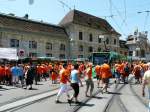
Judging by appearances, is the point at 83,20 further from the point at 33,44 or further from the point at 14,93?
the point at 14,93

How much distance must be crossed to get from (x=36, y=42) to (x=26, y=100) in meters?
44.0

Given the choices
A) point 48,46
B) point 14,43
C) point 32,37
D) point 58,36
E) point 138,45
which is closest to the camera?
point 14,43

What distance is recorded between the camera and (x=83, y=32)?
74250mm

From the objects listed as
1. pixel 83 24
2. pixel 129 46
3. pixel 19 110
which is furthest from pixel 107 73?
pixel 129 46

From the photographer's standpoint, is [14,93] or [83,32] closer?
[14,93]

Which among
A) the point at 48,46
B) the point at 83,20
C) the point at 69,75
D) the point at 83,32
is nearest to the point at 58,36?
the point at 48,46

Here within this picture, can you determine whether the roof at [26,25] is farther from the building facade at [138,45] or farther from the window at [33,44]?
the building facade at [138,45]

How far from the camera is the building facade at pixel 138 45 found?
386ft

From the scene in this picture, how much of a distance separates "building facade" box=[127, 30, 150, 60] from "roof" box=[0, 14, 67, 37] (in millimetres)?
52624

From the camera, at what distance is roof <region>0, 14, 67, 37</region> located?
53.8 m

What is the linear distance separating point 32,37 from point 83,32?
57.2 ft

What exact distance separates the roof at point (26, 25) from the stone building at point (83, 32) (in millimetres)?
2741

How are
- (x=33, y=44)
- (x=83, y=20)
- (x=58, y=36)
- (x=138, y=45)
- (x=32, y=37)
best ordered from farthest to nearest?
(x=138, y=45), (x=83, y=20), (x=58, y=36), (x=33, y=44), (x=32, y=37)

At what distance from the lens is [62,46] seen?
68625mm
